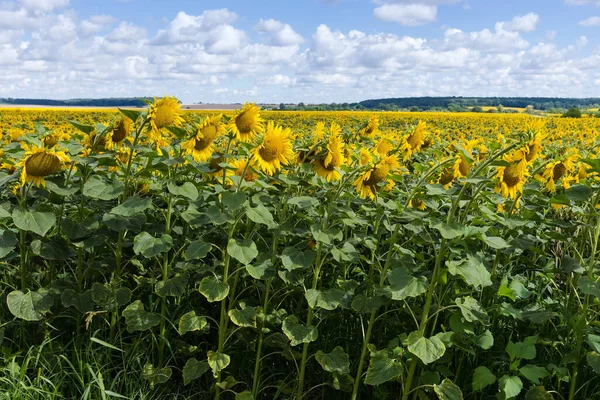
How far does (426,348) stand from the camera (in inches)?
99.3

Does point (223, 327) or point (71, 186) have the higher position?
point (71, 186)

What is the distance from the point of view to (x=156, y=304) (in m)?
3.31

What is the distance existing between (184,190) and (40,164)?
2.30ft

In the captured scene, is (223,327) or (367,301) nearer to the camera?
(367,301)

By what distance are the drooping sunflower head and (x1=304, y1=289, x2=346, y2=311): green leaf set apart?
1.07 m

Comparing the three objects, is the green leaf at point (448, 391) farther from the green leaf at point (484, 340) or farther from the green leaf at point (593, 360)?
the green leaf at point (593, 360)

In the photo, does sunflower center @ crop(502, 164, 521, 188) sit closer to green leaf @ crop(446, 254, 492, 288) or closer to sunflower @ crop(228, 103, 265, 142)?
green leaf @ crop(446, 254, 492, 288)

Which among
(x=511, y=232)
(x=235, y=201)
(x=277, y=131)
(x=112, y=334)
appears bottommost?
(x=112, y=334)

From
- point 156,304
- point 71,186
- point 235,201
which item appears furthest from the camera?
point 156,304

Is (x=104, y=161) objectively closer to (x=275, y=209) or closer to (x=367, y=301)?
(x=275, y=209)

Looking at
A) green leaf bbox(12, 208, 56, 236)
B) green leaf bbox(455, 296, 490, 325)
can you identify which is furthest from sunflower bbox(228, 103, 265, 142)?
green leaf bbox(455, 296, 490, 325)

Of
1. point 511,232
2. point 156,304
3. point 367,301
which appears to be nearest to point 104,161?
point 156,304

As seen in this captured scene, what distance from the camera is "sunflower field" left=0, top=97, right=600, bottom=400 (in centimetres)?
267

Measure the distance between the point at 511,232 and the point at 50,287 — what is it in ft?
7.98
